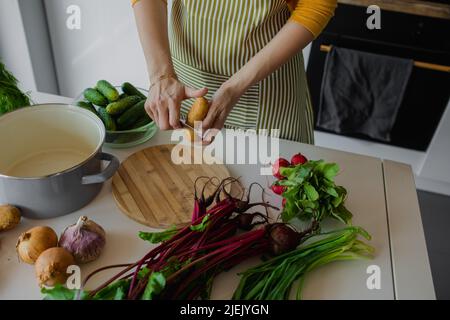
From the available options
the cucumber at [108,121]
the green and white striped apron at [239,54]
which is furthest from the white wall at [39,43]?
the cucumber at [108,121]

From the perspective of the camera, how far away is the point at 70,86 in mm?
2369

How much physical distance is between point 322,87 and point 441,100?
50 centimetres

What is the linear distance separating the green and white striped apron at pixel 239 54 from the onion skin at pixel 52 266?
0.59 m

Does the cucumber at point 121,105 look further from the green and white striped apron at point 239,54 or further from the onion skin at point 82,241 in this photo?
the onion skin at point 82,241

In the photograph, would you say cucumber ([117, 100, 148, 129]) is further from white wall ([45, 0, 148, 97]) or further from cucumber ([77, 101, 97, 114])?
white wall ([45, 0, 148, 97])

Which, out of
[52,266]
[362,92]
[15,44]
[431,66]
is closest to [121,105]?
[52,266]

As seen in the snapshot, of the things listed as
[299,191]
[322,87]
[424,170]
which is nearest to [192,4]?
[299,191]

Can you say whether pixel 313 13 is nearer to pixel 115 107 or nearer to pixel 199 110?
pixel 199 110

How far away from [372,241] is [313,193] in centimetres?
16

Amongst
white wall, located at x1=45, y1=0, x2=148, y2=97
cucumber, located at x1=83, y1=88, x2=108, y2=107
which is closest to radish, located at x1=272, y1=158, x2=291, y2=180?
cucumber, located at x1=83, y1=88, x2=108, y2=107

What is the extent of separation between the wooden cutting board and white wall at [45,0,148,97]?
121 centimetres

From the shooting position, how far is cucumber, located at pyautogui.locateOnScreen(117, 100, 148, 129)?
1004 millimetres

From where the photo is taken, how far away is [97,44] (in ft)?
6.96

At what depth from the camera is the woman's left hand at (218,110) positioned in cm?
89
